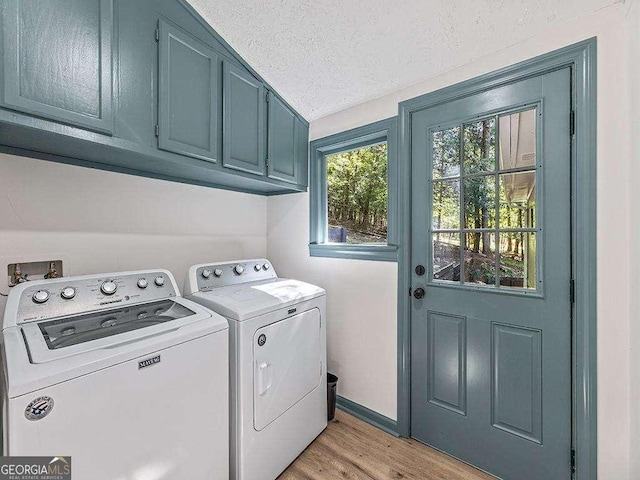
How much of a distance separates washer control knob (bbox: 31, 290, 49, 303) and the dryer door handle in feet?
3.10

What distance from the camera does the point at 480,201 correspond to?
5.18ft

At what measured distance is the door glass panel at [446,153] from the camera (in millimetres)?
1651

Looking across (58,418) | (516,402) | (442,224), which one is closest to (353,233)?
(442,224)

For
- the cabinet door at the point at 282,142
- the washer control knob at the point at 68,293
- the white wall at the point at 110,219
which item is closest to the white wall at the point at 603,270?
the cabinet door at the point at 282,142

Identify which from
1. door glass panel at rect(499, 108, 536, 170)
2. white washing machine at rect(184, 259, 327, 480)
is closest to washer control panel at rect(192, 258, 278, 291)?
white washing machine at rect(184, 259, 327, 480)

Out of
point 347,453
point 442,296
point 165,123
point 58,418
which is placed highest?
point 165,123

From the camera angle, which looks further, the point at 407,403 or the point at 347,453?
the point at 407,403

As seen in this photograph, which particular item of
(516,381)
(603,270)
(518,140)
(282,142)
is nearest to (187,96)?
(282,142)

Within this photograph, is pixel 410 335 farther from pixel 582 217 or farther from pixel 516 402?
pixel 582 217

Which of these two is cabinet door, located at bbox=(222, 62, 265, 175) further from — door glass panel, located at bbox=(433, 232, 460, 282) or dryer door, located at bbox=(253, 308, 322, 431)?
door glass panel, located at bbox=(433, 232, 460, 282)

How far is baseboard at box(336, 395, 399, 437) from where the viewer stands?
1.86 metres

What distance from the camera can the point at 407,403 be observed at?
1808 mm

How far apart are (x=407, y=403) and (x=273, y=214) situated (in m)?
1.78

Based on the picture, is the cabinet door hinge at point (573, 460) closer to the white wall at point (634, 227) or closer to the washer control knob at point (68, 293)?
the white wall at point (634, 227)
